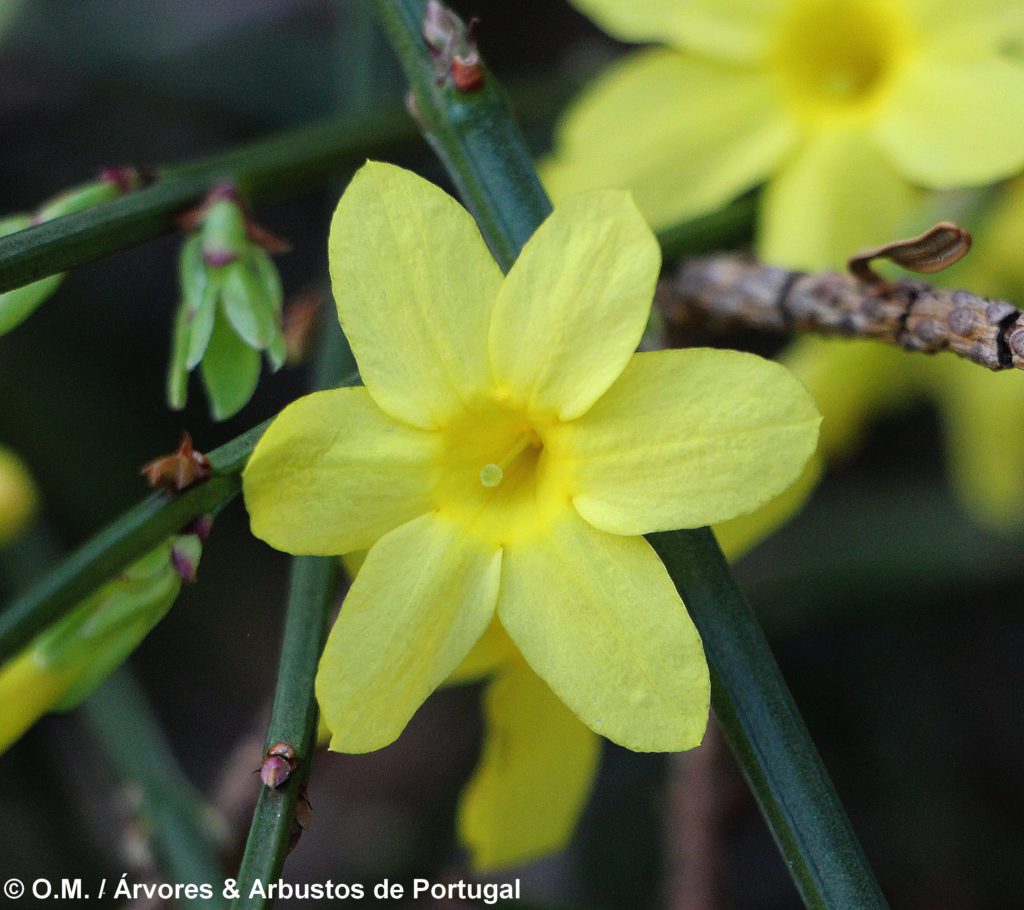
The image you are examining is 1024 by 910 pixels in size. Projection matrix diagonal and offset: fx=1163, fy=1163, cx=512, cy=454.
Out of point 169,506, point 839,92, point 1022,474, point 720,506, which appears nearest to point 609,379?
point 720,506

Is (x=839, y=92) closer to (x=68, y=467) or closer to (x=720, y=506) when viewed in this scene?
(x=720, y=506)

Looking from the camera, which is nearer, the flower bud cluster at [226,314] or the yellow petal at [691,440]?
the yellow petal at [691,440]

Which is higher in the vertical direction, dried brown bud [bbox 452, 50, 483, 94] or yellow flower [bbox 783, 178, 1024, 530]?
dried brown bud [bbox 452, 50, 483, 94]

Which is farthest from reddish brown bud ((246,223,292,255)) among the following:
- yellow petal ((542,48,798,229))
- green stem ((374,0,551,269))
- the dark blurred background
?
the dark blurred background

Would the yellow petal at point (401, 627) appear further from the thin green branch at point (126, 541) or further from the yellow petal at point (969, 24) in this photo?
the yellow petal at point (969, 24)

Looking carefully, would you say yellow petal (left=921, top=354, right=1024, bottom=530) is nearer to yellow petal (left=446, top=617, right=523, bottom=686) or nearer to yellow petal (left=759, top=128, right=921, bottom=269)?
yellow petal (left=759, top=128, right=921, bottom=269)

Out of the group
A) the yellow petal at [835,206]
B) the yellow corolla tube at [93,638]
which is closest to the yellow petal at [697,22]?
the yellow petal at [835,206]

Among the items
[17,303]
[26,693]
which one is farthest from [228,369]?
[26,693]
